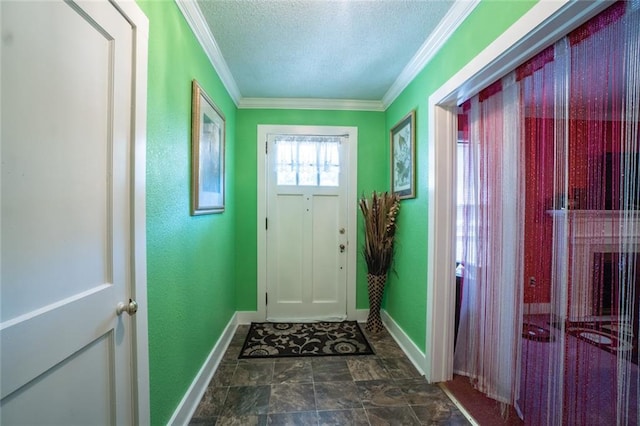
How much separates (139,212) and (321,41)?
159cm

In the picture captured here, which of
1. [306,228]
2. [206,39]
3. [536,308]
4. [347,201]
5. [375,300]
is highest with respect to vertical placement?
[206,39]

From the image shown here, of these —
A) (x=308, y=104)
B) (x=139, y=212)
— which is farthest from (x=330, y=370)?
(x=308, y=104)

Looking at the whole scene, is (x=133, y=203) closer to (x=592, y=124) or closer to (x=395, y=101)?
Result: (x=592, y=124)

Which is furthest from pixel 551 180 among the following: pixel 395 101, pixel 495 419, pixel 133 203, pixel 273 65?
pixel 273 65

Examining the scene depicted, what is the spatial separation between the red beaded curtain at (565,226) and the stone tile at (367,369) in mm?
670

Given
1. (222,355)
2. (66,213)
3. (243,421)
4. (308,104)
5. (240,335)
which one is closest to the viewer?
(66,213)

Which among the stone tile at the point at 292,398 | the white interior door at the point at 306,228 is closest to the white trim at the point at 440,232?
the stone tile at the point at 292,398

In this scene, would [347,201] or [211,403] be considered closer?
[211,403]

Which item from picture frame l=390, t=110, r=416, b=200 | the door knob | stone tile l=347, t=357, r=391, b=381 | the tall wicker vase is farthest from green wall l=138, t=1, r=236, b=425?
picture frame l=390, t=110, r=416, b=200

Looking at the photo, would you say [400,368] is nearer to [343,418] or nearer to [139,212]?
[343,418]

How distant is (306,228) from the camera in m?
2.86

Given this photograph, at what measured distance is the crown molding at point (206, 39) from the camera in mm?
1442

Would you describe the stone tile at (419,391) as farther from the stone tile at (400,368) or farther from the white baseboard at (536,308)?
the white baseboard at (536,308)

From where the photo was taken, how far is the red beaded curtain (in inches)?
37.7
